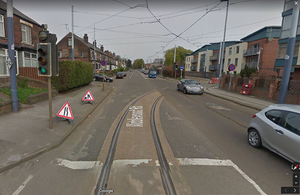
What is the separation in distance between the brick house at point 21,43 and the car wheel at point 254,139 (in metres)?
13.2

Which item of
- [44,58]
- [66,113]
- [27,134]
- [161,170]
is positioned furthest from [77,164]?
[44,58]

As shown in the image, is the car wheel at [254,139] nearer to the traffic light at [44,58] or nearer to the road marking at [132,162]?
the road marking at [132,162]

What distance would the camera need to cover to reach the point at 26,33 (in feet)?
47.3

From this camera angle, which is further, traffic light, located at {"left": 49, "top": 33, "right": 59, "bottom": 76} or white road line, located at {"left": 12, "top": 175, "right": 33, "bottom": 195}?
traffic light, located at {"left": 49, "top": 33, "right": 59, "bottom": 76}

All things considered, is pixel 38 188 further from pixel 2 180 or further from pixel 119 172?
pixel 119 172

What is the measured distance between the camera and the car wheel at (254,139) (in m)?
3.99

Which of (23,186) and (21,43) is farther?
(21,43)

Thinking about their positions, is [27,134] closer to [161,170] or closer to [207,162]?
[161,170]

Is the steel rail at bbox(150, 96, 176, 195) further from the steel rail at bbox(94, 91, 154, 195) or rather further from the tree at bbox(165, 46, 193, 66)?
the tree at bbox(165, 46, 193, 66)

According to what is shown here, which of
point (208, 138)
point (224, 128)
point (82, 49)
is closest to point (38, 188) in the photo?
point (208, 138)

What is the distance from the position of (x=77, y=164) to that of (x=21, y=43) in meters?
15.6

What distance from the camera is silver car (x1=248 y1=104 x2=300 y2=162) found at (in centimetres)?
311

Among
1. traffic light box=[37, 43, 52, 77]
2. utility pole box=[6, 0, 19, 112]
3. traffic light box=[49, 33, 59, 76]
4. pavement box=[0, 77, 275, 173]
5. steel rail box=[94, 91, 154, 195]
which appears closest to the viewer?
steel rail box=[94, 91, 154, 195]

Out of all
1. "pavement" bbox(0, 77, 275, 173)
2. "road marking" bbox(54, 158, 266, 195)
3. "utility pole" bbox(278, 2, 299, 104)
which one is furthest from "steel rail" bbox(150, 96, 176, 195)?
"utility pole" bbox(278, 2, 299, 104)
